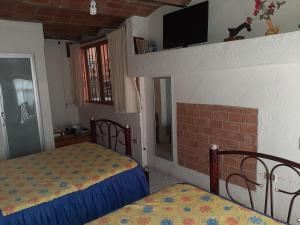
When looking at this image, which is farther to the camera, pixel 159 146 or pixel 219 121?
pixel 159 146

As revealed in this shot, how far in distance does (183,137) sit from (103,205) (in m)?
1.31

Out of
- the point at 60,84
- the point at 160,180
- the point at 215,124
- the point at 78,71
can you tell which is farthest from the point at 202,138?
the point at 60,84

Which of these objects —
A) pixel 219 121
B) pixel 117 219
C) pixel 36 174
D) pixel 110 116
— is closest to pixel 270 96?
pixel 219 121

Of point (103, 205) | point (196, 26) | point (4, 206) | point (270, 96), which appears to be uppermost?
point (196, 26)

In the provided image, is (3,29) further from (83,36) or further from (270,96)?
(270,96)

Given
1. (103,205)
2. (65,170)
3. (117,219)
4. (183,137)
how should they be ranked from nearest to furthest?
(117,219) < (103,205) < (65,170) < (183,137)

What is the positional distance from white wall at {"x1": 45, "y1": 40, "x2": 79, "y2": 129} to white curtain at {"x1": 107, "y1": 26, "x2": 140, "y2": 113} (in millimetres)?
1426

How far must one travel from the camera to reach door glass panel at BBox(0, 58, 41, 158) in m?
3.19

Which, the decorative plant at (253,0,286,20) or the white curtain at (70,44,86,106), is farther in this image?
the white curtain at (70,44,86,106)

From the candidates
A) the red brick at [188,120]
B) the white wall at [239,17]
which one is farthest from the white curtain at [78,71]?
the red brick at [188,120]

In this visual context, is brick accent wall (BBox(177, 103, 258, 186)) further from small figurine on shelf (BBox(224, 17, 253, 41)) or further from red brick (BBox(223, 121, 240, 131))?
small figurine on shelf (BBox(224, 17, 253, 41))

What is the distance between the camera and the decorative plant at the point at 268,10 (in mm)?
1959

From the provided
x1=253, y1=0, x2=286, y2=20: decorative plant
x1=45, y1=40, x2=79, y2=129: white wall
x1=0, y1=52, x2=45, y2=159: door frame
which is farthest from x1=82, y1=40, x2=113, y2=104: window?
x1=253, y1=0, x2=286, y2=20: decorative plant

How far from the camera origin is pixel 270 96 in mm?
2070
